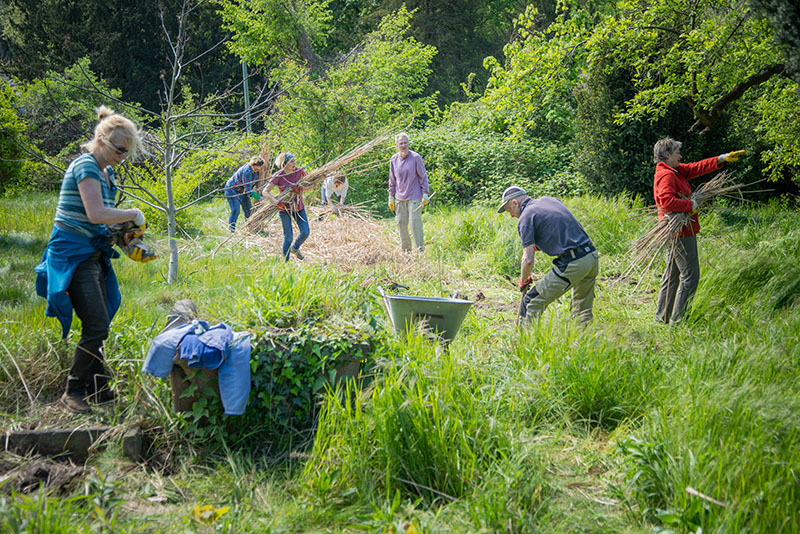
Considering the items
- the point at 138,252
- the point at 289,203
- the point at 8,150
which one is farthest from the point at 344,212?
the point at 8,150

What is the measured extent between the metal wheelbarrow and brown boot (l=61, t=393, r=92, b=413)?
2.15 metres

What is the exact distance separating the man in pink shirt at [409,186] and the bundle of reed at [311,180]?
111 cm

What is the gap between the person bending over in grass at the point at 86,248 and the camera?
3541 mm

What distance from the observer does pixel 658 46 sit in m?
8.65

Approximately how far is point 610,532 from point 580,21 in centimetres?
1130

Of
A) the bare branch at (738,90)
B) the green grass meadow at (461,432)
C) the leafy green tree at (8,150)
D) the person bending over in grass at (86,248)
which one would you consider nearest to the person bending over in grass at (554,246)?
the green grass meadow at (461,432)

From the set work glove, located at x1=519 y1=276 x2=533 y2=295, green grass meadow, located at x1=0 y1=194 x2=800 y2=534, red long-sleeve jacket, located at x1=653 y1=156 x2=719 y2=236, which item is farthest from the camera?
red long-sleeve jacket, located at x1=653 y1=156 x2=719 y2=236

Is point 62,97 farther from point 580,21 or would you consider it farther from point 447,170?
point 580,21

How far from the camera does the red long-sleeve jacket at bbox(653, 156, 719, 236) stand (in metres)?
5.10

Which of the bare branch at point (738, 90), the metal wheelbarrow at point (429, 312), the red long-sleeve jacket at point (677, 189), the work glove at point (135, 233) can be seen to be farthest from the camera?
the bare branch at point (738, 90)

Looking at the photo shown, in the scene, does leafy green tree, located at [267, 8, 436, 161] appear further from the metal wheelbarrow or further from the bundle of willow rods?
the metal wheelbarrow

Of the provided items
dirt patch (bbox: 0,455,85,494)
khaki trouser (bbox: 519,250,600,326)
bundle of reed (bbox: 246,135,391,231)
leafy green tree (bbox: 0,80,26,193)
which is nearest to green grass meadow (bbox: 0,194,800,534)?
dirt patch (bbox: 0,455,85,494)

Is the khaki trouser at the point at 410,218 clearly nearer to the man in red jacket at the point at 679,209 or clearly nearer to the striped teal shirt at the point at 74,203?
the man in red jacket at the point at 679,209

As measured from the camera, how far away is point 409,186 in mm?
8703
